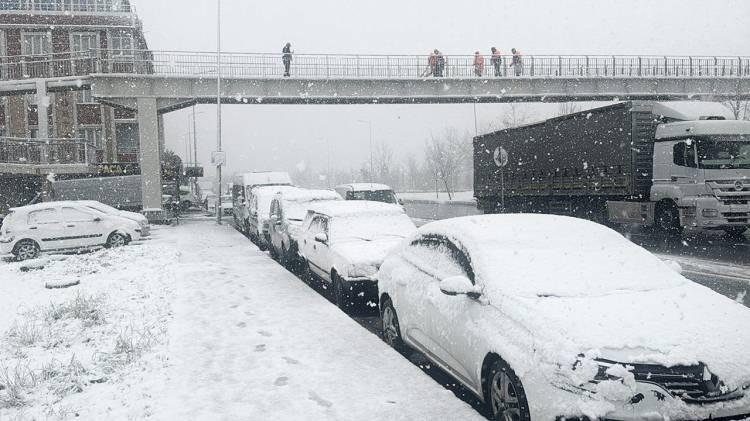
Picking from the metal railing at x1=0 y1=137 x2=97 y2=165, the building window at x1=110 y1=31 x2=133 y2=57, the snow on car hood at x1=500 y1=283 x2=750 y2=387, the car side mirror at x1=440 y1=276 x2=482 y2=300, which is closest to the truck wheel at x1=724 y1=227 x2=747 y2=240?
the snow on car hood at x1=500 y1=283 x2=750 y2=387

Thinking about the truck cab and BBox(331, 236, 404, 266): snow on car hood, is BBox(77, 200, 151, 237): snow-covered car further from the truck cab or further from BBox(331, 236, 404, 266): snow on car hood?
the truck cab

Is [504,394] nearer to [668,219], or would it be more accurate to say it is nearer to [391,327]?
[391,327]

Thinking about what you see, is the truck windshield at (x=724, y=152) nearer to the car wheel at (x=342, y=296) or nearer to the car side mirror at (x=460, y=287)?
the car wheel at (x=342, y=296)

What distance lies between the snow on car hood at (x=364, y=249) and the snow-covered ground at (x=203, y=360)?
781 mm

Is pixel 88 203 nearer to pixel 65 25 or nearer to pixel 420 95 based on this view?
pixel 420 95

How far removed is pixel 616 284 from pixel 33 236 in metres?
17.6

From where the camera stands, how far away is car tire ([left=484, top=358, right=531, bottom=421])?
4.12 meters

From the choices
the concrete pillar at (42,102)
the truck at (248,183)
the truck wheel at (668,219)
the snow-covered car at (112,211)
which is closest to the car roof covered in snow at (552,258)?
the truck wheel at (668,219)

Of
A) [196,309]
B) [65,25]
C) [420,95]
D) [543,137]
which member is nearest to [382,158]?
[65,25]

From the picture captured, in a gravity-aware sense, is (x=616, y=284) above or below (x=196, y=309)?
above

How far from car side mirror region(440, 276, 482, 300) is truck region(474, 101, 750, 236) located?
12917 mm

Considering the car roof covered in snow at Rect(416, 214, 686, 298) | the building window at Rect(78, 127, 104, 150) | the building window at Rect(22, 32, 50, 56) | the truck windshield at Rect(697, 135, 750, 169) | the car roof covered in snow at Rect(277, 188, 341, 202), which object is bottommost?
the car roof covered in snow at Rect(416, 214, 686, 298)

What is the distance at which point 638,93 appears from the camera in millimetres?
35188

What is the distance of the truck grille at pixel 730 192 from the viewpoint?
15273mm
